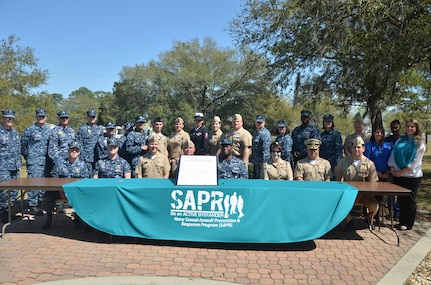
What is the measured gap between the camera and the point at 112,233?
4926mm

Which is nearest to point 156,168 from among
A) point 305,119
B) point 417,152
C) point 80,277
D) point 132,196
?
point 132,196

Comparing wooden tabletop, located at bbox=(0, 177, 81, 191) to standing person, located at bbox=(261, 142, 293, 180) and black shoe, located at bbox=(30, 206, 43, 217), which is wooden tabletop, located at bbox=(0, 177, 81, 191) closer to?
black shoe, located at bbox=(30, 206, 43, 217)

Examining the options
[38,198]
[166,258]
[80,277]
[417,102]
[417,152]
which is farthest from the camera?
[417,102]

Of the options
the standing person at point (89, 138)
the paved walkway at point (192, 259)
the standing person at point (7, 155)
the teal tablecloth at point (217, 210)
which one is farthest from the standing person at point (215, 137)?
the standing person at point (7, 155)

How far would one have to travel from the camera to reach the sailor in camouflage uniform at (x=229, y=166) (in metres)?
5.79

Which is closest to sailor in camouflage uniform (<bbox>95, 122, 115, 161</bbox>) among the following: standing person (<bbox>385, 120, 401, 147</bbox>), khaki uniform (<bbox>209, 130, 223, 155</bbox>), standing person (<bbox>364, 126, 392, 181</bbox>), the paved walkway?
the paved walkway

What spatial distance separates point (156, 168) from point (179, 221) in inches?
55.1

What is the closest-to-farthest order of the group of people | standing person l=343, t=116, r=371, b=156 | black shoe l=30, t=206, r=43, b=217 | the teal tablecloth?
the teal tablecloth
the group of people
black shoe l=30, t=206, r=43, b=217
standing person l=343, t=116, r=371, b=156

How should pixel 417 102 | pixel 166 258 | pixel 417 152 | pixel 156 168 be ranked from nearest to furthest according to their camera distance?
pixel 166 258 < pixel 417 152 < pixel 156 168 < pixel 417 102

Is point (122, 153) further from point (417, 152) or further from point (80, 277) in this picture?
point (417, 152)

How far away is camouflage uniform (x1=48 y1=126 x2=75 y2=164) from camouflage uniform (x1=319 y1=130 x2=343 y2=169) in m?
4.82

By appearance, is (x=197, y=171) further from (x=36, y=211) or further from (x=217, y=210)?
(x=36, y=211)

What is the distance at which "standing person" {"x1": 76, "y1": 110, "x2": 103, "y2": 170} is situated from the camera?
7.23m

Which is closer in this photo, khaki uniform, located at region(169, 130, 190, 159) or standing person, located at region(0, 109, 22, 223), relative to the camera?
standing person, located at region(0, 109, 22, 223)
